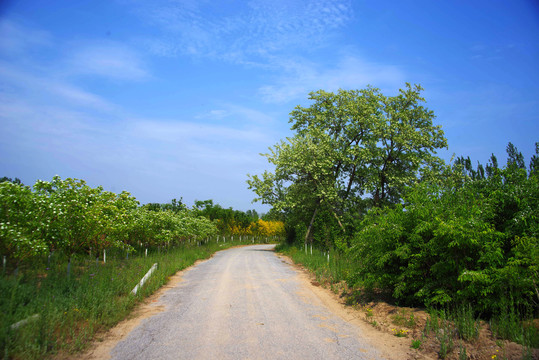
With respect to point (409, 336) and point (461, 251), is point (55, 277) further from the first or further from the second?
point (461, 251)

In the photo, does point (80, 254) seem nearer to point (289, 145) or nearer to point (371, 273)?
point (371, 273)

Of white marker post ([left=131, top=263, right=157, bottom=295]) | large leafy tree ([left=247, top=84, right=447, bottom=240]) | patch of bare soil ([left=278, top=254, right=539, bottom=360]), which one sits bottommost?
patch of bare soil ([left=278, top=254, right=539, bottom=360])

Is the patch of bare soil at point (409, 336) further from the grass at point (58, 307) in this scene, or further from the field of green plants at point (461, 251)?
the grass at point (58, 307)

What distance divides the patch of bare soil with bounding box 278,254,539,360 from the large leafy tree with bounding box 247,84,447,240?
15955 mm

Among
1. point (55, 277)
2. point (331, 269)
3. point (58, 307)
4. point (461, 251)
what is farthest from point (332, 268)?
point (58, 307)

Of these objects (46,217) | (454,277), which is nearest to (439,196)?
(454,277)

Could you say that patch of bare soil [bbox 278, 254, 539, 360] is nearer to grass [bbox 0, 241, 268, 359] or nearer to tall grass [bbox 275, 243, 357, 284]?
tall grass [bbox 275, 243, 357, 284]

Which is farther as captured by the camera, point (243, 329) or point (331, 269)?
point (331, 269)

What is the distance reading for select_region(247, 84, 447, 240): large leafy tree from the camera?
2450 centimetres

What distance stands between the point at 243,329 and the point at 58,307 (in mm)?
3586

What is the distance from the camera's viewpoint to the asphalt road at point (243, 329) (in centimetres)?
557

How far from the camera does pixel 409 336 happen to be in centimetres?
668

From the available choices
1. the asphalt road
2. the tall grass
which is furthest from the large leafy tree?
the asphalt road

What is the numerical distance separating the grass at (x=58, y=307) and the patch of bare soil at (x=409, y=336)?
5276 mm
